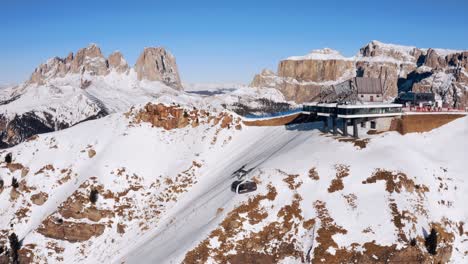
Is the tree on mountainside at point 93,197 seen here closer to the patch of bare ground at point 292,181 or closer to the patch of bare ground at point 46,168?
the patch of bare ground at point 46,168

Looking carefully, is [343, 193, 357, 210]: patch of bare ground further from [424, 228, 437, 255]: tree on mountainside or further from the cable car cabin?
the cable car cabin

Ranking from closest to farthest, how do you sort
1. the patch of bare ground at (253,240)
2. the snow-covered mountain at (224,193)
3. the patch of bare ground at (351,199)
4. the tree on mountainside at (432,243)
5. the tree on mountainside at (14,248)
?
the tree on mountainside at (432,243) < the patch of bare ground at (253,240) < the snow-covered mountain at (224,193) < the patch of bare ground at (351,199) < the tree on mountainside at (14,248)

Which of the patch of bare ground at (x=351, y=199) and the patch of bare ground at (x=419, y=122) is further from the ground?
the patch of bare ground at (x=419, y=122)

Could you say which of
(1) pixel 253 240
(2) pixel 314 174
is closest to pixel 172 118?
(2) pixel 314 174

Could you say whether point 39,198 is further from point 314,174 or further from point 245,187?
point 314,174

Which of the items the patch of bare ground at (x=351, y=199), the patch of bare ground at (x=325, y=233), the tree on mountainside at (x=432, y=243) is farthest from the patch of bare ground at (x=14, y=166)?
the tree on mountainside at (x=432, y=243)

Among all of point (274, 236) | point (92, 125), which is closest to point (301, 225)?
point (274, 236)
